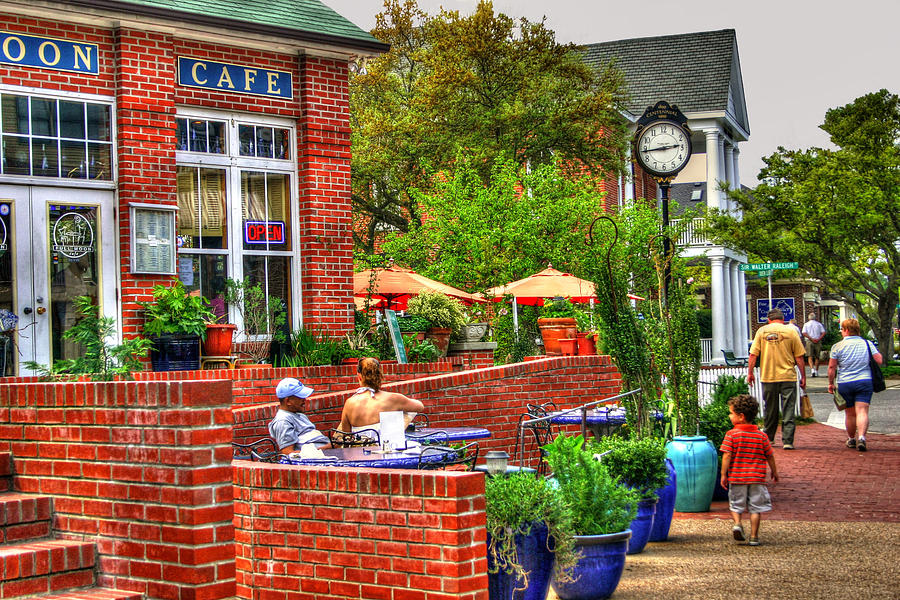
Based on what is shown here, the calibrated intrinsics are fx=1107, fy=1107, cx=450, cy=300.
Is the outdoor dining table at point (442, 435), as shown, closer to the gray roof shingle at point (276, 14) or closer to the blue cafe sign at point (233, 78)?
the blue cafe sign at point (233, 78)

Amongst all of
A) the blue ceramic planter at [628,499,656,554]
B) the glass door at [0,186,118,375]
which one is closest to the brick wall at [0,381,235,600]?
the blue ceramic planter at [628,499,656,554]

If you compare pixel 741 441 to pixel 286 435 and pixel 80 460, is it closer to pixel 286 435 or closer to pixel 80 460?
pixel 286 435

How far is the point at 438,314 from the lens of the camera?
1509 centimetres

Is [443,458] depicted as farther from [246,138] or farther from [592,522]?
[246,138]

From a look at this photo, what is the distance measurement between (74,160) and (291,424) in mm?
4593

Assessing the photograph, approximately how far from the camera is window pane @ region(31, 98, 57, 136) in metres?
11.2

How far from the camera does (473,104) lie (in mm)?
28219

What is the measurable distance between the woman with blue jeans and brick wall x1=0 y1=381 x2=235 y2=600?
12.2 metres

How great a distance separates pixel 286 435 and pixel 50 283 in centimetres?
411

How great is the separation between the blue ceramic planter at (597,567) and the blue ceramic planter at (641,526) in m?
1.63

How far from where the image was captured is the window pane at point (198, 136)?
12.5m

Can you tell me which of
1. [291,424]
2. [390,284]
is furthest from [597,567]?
[390,284]

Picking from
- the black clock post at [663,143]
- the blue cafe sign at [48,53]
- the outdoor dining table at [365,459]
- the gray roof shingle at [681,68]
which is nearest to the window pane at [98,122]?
the blue cafe sign at [48,53]

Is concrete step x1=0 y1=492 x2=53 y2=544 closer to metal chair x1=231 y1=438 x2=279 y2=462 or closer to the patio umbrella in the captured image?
metal chair x1=231 y1=438 x2=279 y2=462
